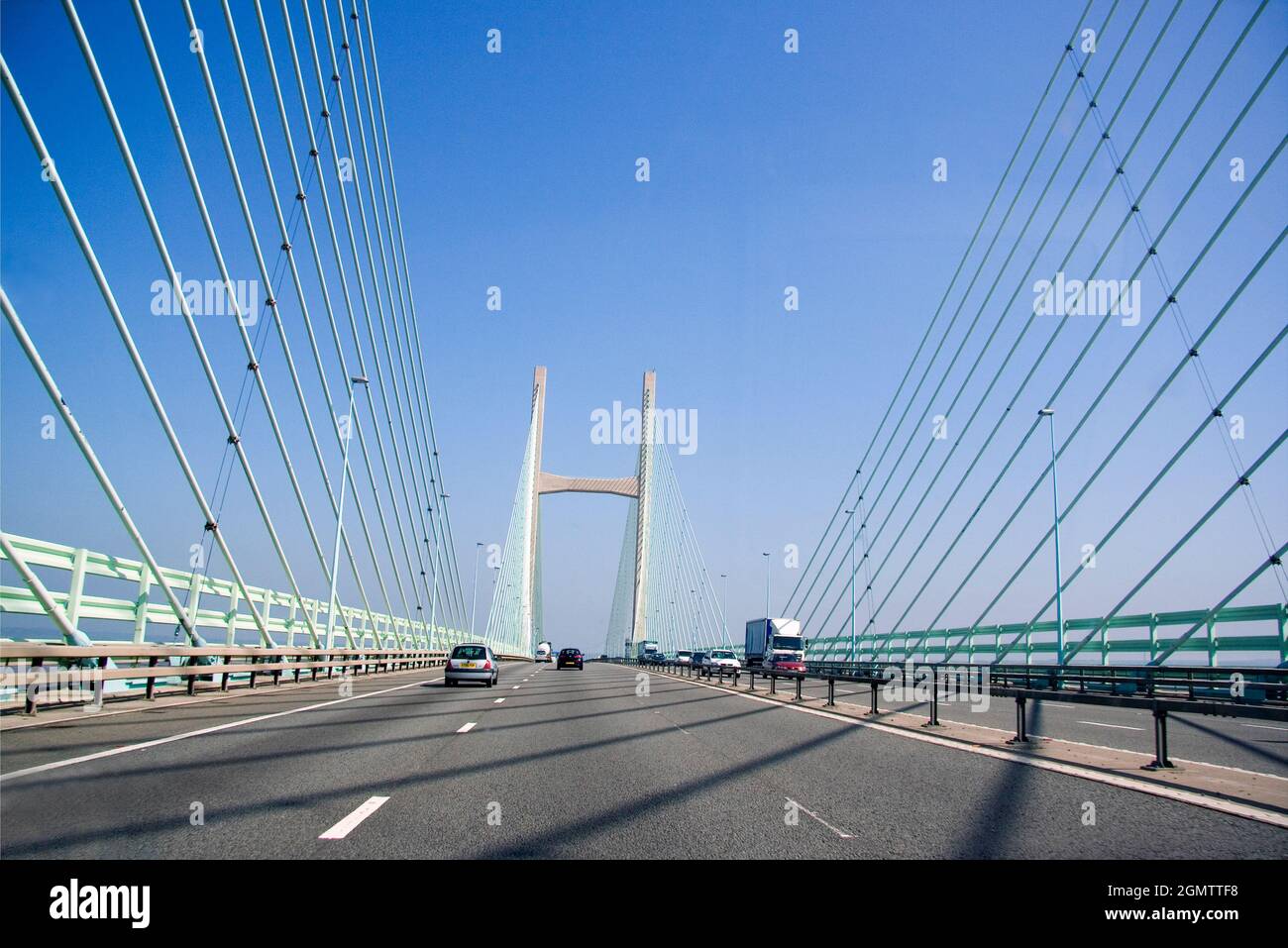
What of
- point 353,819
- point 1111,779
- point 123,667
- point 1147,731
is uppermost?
point 123,667

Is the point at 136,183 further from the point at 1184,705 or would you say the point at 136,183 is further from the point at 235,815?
the point at 1184,705

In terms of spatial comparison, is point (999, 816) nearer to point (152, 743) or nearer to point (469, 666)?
point (152, 743)

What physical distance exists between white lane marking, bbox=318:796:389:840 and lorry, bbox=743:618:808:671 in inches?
1726

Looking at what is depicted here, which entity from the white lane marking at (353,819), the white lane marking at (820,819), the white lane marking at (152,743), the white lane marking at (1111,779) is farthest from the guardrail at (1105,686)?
the white lane marking at (152,743)

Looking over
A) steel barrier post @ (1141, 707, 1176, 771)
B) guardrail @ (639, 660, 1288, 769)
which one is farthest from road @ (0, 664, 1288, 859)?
steel barrier post @ (1141, 707, 1176, 771)

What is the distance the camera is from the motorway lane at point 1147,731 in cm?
1390

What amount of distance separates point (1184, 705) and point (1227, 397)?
15230 millimetres

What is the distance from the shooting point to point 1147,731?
58.6ft

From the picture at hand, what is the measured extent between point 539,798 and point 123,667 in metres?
12.0
